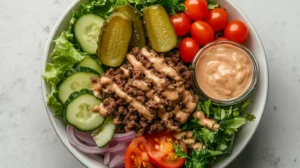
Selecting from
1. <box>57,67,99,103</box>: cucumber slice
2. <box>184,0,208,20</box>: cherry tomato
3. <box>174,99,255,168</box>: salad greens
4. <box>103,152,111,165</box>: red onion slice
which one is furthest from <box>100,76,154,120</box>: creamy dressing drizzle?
<box>184,0,208,20</box>: cherry tomato

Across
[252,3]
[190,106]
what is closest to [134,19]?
[190,106]

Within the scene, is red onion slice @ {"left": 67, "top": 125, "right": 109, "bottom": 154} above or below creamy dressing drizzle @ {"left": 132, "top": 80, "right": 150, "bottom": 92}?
below

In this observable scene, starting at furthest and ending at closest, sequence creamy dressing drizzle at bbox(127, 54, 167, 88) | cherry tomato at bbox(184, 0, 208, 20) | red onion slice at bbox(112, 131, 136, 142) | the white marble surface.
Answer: the white marble surface
cherry tomato at bbox(184, 0, 208, 20)
red onion slice at bbox(112, 131, 136, 142)
creamy dressing drizzle at bbox(127, 54, 167, 88)

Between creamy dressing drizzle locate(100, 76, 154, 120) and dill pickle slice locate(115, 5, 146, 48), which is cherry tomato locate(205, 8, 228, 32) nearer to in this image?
dill pickle slice locate(115, 5, 146, 48)

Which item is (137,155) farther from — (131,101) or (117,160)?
(131,101)

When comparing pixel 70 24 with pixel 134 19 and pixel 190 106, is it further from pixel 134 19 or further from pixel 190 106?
pixel 190 106

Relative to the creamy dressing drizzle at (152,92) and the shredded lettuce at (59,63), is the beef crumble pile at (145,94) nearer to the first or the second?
the creamy dressing drizzle at (152,92)
